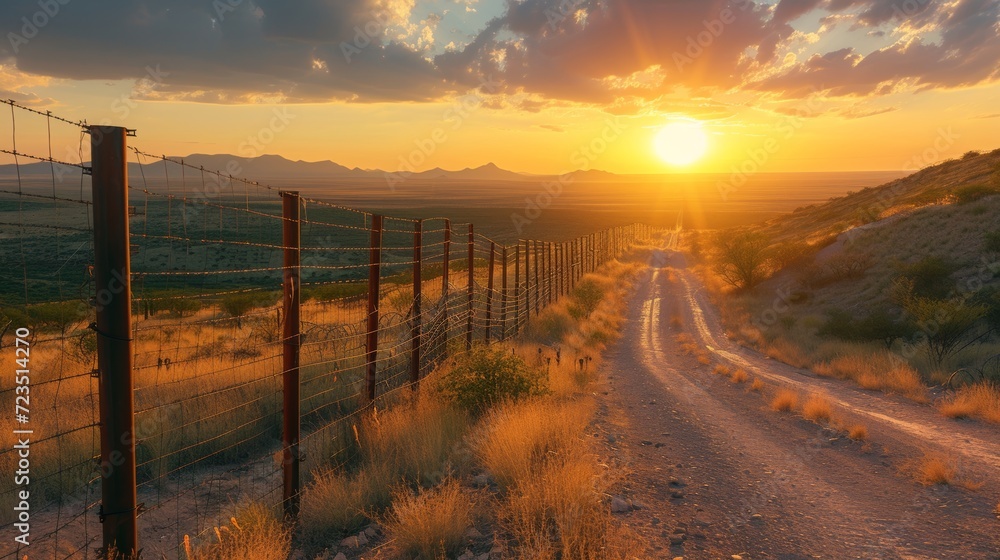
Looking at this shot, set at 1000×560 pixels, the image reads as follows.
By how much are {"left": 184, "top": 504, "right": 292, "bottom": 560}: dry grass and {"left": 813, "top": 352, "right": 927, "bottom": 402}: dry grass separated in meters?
11.5

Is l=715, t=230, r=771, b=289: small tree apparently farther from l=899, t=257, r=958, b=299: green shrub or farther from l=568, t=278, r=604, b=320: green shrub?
l=899, t=257, r=958, b=299: green shrub

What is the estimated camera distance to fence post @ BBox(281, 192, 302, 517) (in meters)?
5.44

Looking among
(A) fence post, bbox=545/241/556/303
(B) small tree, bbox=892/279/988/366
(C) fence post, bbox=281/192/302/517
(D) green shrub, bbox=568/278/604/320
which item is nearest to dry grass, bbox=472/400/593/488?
(C) fence post, bbox=281/192/302/517

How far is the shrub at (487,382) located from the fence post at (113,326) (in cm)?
515

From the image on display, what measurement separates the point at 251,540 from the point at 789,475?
563 cm

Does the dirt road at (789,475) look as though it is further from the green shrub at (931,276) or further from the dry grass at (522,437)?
the green shrub at (931,276)

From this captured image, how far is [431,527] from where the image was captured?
504 cm

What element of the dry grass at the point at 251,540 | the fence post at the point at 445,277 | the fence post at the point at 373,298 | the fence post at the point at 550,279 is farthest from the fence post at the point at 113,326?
the fence post at the point at 550,279

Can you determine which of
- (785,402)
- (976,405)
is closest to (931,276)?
(976,405)

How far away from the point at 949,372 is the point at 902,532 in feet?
33.7

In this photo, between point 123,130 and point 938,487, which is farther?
point 938,487

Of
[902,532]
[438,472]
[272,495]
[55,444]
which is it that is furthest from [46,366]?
[902,532]

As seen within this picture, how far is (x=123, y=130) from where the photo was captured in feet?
12.2

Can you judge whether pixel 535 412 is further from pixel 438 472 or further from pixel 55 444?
pixel 55 444
